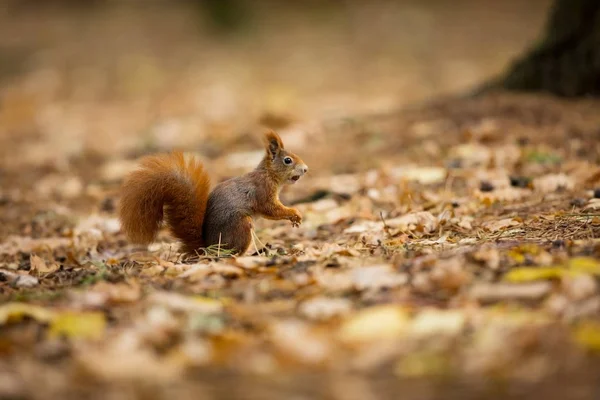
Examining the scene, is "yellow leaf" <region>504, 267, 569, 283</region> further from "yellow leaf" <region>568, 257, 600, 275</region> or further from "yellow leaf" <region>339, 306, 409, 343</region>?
"yellow leaf" <region>339, 306, 409, 343</region>

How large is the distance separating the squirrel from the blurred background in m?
2.36

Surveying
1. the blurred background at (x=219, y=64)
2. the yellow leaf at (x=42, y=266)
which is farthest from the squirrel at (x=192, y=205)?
the blurred background at (x=219, y=64)

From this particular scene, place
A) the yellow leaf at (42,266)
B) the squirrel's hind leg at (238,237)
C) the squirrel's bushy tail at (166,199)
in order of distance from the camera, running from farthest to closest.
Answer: the squirrel's hind leg at (238,237)
the squirrel's bushy tail at (166,199)
the yellow leaf at (42,266)

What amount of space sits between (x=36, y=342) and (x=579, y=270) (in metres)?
1.55

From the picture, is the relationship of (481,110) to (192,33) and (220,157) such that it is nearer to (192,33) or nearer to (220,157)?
(220,157)

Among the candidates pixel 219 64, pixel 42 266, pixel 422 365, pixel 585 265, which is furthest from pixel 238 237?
pixel 219 64

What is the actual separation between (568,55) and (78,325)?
5067 mm

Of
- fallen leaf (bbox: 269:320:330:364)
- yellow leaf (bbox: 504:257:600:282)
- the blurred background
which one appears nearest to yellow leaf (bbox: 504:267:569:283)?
yellow leaf (bbox: 504:257:600:282)

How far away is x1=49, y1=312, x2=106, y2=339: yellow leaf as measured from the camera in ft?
6.33

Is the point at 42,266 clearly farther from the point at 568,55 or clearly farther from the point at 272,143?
the point at 568,55

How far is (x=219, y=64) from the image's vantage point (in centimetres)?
1177

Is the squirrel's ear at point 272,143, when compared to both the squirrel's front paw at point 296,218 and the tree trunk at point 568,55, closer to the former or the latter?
the squirrel's front paw at point 296,218

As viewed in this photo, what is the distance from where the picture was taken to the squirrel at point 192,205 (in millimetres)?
3137

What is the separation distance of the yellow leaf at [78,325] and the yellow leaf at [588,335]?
123 cm
